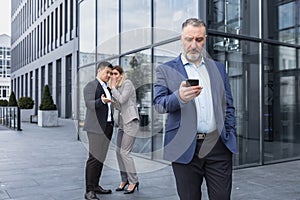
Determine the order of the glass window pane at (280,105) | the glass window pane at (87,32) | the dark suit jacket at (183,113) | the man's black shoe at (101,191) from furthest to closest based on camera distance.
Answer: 1. the glass window pane at (87,32)
2. the glass window pane at (280,105)
3. the man's black shoe at (101,191)
4. the dark suit jacket at (183,113)

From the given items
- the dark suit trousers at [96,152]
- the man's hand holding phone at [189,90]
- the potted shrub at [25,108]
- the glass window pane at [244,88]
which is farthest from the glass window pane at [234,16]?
the potted shrub at [25,108]

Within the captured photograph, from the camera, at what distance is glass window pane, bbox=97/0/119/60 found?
960 centimetres

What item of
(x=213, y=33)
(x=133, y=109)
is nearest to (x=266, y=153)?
(x=213, y=33)

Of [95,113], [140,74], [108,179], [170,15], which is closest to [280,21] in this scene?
[170,15]

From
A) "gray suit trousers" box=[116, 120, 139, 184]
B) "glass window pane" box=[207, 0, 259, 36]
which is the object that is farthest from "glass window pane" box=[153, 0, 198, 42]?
"gray suit trousers" box=[116, 120, 139, 184]

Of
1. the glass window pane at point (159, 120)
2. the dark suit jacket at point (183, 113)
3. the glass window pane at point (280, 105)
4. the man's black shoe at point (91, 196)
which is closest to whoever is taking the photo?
the dark suit jacket at point (183, 113)

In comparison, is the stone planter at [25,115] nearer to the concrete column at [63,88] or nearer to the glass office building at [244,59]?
the concrete column at [63,88]

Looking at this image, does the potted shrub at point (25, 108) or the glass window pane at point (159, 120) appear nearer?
the glass window pane at point (159, 120)

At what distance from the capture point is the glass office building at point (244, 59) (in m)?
6.70

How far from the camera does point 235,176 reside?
6.03 meters

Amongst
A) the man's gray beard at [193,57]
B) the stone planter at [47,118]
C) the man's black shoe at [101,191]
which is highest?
the man's gray beard at [193,57]

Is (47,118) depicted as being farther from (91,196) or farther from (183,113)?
(183,113)

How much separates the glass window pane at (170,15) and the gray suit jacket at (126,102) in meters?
2.62

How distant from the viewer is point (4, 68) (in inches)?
2867
